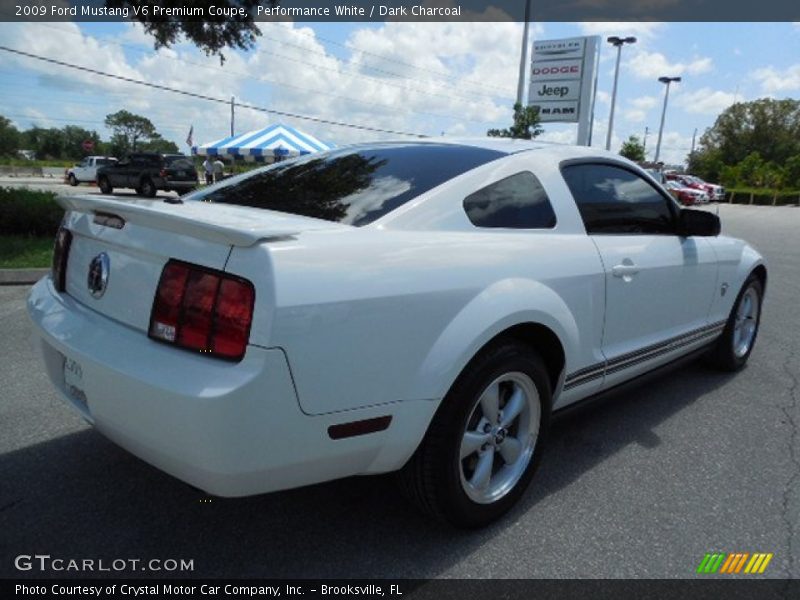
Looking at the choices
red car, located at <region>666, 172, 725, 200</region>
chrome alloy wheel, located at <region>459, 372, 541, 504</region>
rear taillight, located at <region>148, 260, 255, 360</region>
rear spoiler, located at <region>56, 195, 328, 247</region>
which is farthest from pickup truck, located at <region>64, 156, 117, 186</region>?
red car, located at <region>666, 172, 725, 200</region>

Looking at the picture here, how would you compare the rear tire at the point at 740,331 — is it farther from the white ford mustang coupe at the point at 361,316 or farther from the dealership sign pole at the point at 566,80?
the dealership sign pole at the point at 566,80

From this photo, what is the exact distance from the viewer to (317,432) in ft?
6.29

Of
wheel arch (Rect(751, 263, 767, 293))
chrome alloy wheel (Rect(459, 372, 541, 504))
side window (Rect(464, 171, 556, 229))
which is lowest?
chrome alloy wheel (Rect(459, 372, 541, 504))

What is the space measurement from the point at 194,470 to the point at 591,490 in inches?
71.7

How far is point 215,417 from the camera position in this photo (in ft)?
5.75

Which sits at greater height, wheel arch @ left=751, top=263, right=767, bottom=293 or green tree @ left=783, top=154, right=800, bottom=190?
green tree @ left=783, top=154, right=800, bottom=190

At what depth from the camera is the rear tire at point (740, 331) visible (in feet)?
14.4

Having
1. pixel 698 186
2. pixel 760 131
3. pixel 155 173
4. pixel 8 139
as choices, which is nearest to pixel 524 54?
pixel 155 173

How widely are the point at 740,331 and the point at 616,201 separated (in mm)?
2138

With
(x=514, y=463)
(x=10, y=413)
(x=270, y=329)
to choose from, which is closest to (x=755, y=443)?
→ (x=514, y=463)

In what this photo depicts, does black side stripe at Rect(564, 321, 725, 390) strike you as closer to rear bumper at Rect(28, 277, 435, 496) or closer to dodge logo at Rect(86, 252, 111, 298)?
rear bumper at Rect(28, 277, 435, 496)

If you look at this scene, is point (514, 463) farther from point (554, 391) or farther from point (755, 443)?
point (755, 443)

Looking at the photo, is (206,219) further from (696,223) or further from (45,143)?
(45,143)

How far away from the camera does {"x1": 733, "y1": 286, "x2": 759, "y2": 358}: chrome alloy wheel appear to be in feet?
14.9
